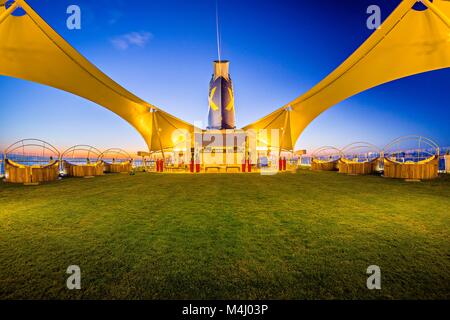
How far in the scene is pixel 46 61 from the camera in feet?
22.4

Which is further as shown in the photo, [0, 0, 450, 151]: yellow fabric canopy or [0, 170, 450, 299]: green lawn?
[0, 0, 450, 151]: yellow fabric canopy

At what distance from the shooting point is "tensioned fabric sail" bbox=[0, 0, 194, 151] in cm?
533

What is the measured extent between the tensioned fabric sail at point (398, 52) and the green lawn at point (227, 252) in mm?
4205

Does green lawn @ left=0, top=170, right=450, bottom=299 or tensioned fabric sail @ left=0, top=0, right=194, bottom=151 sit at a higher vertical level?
tensioned fabric sail @ left=0, top=0, right=194, bottom=151

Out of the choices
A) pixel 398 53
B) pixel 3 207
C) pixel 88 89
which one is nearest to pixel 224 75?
pixel 88 89

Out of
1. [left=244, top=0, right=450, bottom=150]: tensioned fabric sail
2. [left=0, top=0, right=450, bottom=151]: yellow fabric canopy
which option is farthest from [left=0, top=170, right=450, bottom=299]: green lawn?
Answer: [left=244, top=0, right=450, bottom=150]: tensioned fabric sail

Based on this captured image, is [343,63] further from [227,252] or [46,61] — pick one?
[46,61]

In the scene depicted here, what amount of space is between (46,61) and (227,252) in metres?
9.20

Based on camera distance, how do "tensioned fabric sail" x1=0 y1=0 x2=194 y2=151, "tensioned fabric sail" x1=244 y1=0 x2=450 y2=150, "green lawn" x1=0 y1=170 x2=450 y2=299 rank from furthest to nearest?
"tensioned fabric sail" x1=0 y1=0 x2=194 y2=151, "tensioned fabric sail" x1=244 y1=0 x2=450 y2=150, "green lawn" x1=0 y1=170 x2=450 y2=299

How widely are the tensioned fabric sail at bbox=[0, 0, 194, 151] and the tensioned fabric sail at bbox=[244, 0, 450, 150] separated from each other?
9201mm

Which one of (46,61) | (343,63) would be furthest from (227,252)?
(46,61)

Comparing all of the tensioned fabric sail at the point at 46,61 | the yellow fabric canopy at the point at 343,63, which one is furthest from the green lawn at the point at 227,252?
the tensioned fabric sail at the point at 46,61

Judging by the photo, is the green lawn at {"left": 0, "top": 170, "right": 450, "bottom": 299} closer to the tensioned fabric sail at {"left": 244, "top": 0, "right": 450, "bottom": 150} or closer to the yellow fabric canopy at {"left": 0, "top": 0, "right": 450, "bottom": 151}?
the yellow fabric canopy at {"left": 0, "top": 0, "right": 450, "bottom": 151}

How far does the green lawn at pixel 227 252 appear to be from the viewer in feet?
4.19
